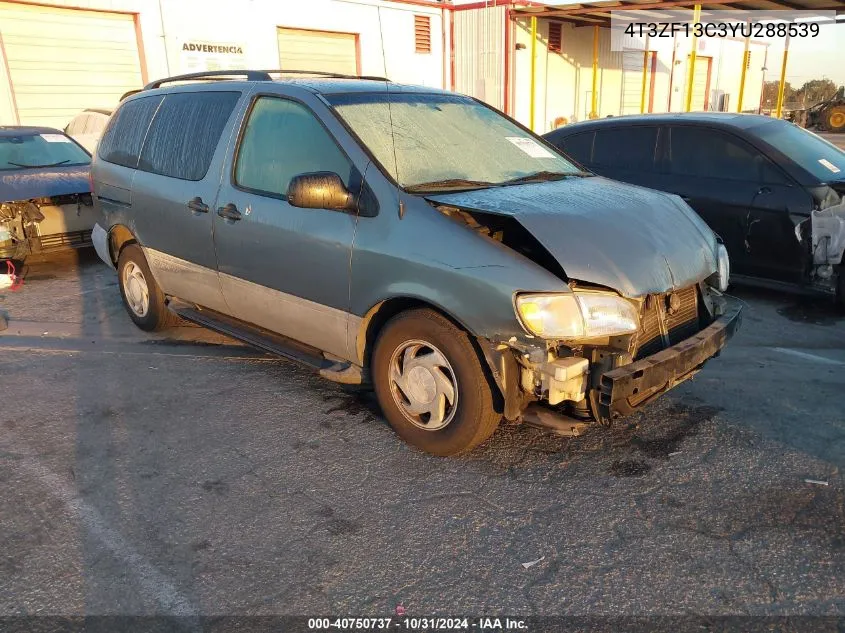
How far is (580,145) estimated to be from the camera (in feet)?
23.5

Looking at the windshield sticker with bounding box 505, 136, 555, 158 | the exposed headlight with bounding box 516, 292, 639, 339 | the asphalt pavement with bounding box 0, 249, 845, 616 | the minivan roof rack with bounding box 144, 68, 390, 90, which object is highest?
the minivan roof rack with bounding box 144, 68, 390, 90

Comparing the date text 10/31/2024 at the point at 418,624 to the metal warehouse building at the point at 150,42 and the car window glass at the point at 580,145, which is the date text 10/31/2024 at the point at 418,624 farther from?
the metal warehouse building at the point at 150,42

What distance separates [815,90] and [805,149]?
5566 centimetres

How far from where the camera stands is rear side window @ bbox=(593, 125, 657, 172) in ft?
21.8

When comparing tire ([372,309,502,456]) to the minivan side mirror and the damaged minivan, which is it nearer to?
the damaged minivan

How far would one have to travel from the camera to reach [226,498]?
3.13 m

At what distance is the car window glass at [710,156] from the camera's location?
238 inches

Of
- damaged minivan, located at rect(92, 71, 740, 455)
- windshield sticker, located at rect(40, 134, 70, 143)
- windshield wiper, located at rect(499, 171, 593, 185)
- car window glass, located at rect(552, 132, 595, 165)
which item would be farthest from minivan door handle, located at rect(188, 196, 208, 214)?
windshield sticker, located at rect(40, 134, 70, 143)

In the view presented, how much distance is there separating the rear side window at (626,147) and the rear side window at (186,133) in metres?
4.07

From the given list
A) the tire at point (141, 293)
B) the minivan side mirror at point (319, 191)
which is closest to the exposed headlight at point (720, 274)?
the minivan side mirror at point (319, 191)

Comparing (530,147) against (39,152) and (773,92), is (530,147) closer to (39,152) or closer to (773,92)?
(39,152)

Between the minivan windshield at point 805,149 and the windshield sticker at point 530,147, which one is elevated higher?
the windshield sticker at point 530,147

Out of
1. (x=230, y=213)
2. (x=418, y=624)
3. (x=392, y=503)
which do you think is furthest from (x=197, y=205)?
(x=418, y=624)

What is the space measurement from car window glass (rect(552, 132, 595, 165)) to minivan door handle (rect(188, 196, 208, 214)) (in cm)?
417
